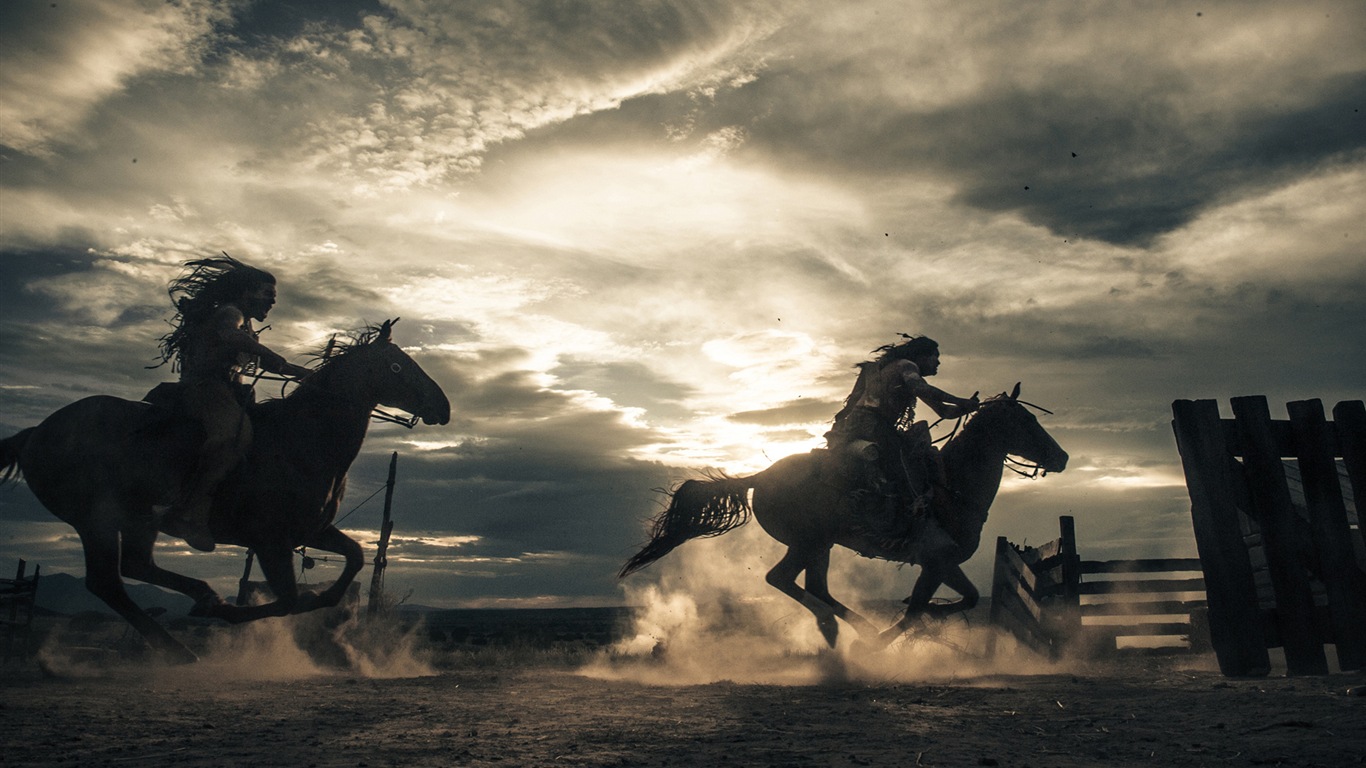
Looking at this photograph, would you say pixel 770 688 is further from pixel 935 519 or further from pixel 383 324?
pixel 383 324

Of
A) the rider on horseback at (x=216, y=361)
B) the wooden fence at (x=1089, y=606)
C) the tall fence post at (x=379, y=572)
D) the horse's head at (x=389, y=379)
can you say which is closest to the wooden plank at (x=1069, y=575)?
the wooden fence at (x=1089, y=606)

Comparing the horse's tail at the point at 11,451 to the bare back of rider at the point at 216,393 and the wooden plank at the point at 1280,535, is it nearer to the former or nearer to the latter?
the bare back of rider at the point at 216,393

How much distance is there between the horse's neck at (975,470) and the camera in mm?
10148

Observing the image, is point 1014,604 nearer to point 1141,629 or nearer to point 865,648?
point 1141,629

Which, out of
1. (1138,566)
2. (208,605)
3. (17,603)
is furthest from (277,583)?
(17,603)

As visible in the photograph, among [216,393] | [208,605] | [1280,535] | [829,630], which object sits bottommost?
[829,630]

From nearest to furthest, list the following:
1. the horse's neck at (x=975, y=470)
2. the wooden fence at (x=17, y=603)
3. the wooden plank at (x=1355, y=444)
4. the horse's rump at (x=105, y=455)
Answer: the wooden plank at (x=1355, y=444) → the horse's rump at (x=105, y=455) → the horse's neck at (x=975, y=470) → the wooden fence at (x=17, y=603)

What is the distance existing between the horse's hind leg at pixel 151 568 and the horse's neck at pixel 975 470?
25.2 feet

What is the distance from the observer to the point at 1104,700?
21.0 ft

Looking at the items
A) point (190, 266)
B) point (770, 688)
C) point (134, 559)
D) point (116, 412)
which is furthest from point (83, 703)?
point (770, 688)

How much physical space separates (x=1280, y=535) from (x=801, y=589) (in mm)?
4911

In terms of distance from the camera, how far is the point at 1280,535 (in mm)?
7320

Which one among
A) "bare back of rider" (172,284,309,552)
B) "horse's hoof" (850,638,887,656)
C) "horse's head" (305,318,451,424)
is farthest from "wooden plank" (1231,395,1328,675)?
"bare back of rider" (172,284,309,552)

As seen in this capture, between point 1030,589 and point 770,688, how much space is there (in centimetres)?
704
